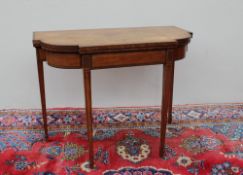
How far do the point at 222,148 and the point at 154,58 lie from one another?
0.76 m

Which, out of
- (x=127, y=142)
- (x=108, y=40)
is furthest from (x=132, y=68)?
(x=108, y=40)

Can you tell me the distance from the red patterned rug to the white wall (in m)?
0.11

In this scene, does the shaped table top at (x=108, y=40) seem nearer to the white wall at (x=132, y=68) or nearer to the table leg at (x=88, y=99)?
the table leg at (x=88, y=99)

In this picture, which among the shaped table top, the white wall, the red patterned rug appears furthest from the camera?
the white wall

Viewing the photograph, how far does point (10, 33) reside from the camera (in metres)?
2.02

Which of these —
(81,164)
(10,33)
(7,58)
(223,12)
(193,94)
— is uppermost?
(223,12)

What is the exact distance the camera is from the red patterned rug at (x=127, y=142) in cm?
161

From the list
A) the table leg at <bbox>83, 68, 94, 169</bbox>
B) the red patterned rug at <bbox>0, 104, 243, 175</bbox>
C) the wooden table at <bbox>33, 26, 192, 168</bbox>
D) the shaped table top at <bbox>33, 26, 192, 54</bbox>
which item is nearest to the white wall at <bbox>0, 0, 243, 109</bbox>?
the red patterned rug at <bbox>0, 104, 243, 175</bbox>

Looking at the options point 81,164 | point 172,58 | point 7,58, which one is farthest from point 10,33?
point 172,58

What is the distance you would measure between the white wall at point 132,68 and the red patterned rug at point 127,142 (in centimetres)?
11

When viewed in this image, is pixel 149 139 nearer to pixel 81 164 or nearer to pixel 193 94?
pixel 81 164

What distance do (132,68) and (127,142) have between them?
599mm

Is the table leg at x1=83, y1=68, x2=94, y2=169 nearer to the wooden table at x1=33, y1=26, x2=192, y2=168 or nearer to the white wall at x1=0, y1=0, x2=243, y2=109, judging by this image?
the wooden table at x1=33, y1=26, x2=192, y2=168

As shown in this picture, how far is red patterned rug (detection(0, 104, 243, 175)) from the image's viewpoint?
5.30ft
